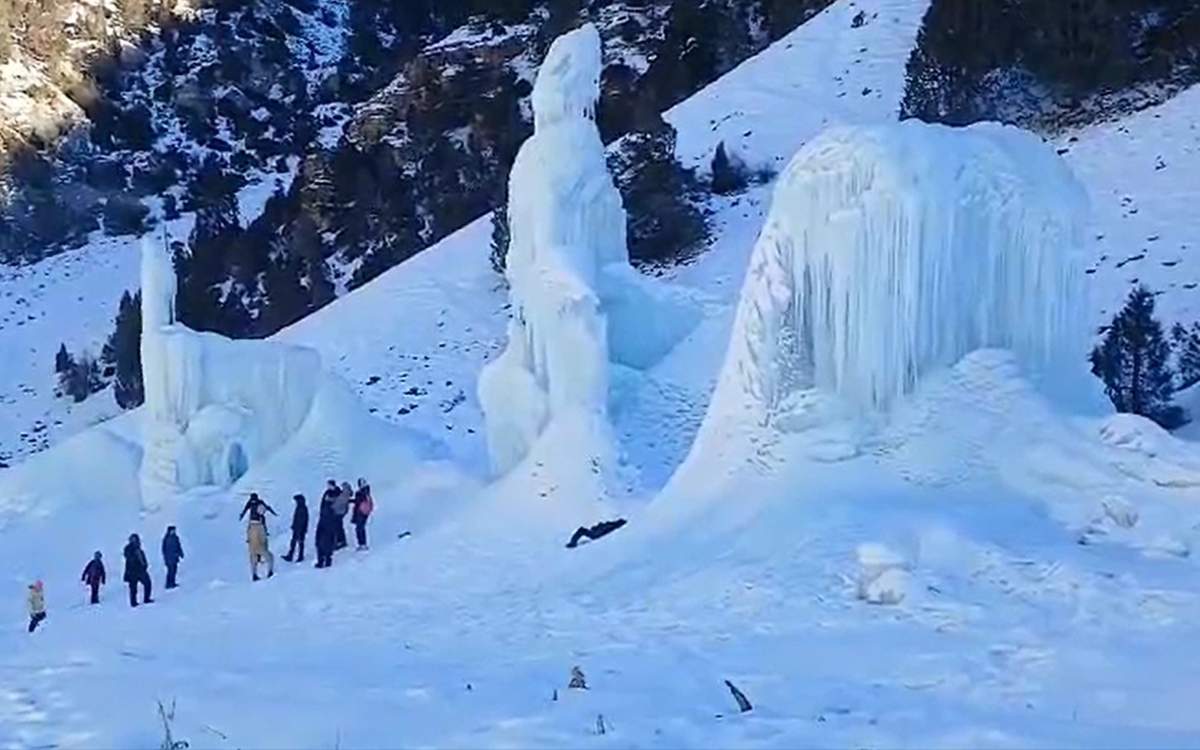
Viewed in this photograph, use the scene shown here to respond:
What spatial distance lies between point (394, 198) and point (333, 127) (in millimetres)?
21285

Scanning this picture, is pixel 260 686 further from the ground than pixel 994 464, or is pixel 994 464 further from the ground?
pixel 994 464

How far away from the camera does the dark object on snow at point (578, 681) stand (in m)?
9.16

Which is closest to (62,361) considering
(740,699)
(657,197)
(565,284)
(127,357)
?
(127,357)

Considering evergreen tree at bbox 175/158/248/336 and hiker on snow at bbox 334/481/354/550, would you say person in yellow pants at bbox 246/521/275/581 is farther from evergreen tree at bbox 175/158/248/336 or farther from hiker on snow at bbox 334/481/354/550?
evergreen tree at bbox 175/158/248/336

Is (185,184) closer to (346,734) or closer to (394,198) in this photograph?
(394,198)

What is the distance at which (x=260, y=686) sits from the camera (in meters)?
9.81

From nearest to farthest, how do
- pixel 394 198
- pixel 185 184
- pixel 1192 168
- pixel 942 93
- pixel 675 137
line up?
pixel 1192 168 < pixel 942 93 < pixel 675 137 < pixel 394 198 < pixel 185 184

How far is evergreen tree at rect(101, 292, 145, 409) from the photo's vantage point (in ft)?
136

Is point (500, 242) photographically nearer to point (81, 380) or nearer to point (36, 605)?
point (81, 380)

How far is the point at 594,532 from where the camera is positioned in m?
15.3

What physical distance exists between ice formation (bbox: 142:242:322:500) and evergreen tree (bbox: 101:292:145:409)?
1698 centimetres

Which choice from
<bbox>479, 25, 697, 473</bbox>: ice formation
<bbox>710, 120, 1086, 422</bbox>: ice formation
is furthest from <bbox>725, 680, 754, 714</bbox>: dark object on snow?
<bbox>479, 25, 697, 473</bbox>: ice formation

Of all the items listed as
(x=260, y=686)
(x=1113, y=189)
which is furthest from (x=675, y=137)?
(x=260, y=686)

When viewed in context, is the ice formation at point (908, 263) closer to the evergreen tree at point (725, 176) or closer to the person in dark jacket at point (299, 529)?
the person in dark jacket at point (299, 529)
